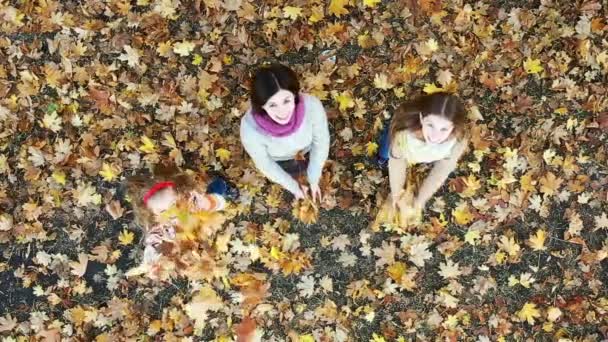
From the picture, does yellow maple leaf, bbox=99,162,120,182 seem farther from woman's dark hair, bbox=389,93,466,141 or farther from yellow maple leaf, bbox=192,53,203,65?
woman's dark hair, bbox=389,93,466,141

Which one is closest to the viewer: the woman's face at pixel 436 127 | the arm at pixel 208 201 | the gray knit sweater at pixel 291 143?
the woman's face at pixel 436 127

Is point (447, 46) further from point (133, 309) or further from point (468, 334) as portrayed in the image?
point (133, 309)

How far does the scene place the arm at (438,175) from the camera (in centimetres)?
352

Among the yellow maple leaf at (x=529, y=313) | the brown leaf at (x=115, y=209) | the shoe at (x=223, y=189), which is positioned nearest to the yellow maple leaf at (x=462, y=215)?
the yellow maple leaf at (x=529, y=313)

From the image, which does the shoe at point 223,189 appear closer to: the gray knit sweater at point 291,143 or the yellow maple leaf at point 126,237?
the gray knit sweater at point 291,143

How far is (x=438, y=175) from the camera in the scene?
384 centimetres

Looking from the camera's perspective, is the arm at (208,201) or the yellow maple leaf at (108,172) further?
the yellow maple leaf at (108,172)

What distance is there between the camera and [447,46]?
172 inches

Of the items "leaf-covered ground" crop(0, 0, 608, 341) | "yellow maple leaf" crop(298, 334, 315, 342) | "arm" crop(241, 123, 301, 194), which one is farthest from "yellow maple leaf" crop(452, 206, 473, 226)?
"yellow maple leaf" crop(298, 334, 315, 342)

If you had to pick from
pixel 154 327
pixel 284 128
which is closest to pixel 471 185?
pixel 284 128

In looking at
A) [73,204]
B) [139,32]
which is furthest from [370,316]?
[139,32]

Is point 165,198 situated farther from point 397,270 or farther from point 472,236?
point 472,236

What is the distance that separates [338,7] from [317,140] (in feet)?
4.40

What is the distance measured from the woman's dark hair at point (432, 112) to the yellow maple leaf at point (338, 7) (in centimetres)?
119
